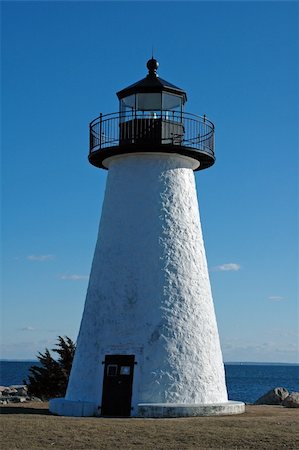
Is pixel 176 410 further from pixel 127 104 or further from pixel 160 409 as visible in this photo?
pixel 127 104

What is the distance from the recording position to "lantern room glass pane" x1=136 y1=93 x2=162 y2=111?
2214 cm

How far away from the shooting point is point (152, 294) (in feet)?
68.6

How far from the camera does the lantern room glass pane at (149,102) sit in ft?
72.6

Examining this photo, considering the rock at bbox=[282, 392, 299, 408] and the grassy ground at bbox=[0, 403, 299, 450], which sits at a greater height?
the rock at bbox=[282, 392, 299, 408]

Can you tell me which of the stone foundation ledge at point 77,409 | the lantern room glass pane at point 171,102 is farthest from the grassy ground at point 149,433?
the lantern room glass pane at point 171,102

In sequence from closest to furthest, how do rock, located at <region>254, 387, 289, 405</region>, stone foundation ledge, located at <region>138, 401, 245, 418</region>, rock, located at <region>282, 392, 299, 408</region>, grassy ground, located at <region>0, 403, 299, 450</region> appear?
grassy ground, located at <region>0, 403, 299, 450</region>
stone foundation ledge, located at <region>138, 401, 245, 418</region>
rock, located at <region>282, 392, 299, 408</region>
rock, located at <region>254, 387, 289, 405</region>

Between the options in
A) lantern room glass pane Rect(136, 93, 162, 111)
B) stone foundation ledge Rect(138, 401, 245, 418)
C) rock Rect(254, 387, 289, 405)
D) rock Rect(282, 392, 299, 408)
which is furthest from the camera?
rock Rect(254, 387, 289, 405)

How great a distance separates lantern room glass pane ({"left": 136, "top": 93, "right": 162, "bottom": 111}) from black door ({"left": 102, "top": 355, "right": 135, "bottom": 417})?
281 inches

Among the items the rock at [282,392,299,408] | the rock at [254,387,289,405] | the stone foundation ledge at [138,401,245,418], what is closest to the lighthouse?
the stone foundation ledge at [138,401,245,418]

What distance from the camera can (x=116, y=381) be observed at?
2050 cm

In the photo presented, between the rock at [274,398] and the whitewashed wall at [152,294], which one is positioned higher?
the whitewashed wall at [152,294]

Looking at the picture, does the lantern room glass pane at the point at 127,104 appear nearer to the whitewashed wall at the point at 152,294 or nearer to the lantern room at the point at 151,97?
the lantern room at the point at 151,97

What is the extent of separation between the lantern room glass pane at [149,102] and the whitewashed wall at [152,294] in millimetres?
1434

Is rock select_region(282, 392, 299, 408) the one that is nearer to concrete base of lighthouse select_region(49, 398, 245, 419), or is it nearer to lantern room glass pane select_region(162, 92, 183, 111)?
concrete base of lighthouse select_region(49, 398, 245, 419)
